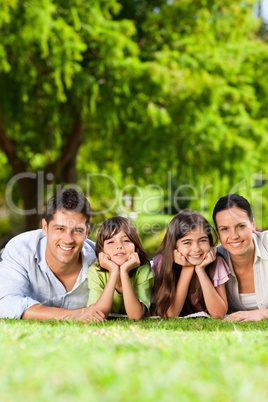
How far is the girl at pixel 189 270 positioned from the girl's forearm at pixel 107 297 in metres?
0.52

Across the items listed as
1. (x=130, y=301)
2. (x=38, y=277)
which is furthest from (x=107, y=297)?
(x=38, y=277)

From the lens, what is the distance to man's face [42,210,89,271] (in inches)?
174

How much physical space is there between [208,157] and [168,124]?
4.67ft

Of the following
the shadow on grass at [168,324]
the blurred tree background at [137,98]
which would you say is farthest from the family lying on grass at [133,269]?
the blurred tree background at [137,98]

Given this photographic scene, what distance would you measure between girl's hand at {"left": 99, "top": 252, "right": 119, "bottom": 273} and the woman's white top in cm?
119

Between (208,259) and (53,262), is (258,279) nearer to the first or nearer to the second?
(208,259)

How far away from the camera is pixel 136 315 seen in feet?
14.0

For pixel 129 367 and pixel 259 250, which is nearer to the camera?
pixel 129 367

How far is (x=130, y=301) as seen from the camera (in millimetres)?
4215

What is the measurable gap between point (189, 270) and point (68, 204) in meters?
1.24

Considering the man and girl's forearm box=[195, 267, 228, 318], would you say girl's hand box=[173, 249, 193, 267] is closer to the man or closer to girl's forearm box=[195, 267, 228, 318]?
girl's forearm box=[195, 267, 228, 318]

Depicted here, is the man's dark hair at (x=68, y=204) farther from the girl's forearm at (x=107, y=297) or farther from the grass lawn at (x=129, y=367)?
the grass lawn at (x=129, y=367)

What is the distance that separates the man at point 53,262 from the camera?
4.43 metres

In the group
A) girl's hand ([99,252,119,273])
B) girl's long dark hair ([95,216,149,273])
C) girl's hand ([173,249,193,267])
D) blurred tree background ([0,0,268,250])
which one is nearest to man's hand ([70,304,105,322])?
girl's hand ([99,252,119,273])
